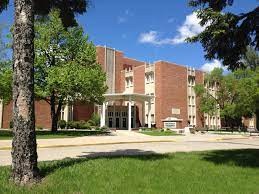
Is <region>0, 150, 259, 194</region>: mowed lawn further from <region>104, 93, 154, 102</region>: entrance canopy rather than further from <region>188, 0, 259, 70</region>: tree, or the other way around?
<region>104, 93, 154, 102</region>: entrance canopy

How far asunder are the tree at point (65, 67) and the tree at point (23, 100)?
80.3 feet

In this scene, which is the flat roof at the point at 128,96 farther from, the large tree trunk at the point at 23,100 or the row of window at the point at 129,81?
the large tree trunk at the point at 23,100

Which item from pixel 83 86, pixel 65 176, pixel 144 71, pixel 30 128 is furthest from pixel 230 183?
pixel 144 71

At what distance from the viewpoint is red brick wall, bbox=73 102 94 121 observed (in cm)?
6094

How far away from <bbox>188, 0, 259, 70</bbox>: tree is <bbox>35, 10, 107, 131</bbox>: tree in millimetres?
21439

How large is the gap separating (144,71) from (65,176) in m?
56.7

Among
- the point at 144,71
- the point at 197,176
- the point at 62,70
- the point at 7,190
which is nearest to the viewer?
the point at 7,190

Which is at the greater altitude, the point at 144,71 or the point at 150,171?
the point at 144,71

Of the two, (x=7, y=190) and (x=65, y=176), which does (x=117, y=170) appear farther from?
(x=7, y=190)

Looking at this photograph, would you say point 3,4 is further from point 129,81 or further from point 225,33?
point 129,81

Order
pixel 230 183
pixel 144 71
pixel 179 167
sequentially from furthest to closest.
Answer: pixel 144 71
pixel 179 167
pixel 230 183

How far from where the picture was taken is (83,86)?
34.7 m

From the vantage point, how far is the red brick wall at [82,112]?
200 ft

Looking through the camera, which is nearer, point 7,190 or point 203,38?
point 7,190
